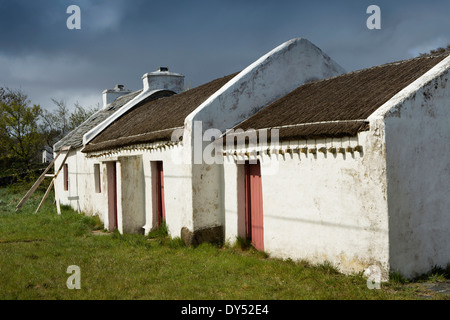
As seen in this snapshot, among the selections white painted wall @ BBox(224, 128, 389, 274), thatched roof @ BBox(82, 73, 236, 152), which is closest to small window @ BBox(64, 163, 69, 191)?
thatched roof @ BBox(82, 73, 236, 152)

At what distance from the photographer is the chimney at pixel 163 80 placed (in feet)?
62.5

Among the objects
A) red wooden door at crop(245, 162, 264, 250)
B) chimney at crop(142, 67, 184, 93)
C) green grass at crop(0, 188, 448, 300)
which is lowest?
green grass at crop(0, 188, 448, 300)

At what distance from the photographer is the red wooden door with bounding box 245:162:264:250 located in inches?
363

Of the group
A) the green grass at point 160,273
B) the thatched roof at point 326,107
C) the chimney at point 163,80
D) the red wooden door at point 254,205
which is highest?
the chimney at point 163,80

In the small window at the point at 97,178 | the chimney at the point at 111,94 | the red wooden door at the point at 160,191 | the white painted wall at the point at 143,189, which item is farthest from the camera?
the chimney at the point at 111,94

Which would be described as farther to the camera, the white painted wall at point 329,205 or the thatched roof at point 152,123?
the thatched roof at point 152,123

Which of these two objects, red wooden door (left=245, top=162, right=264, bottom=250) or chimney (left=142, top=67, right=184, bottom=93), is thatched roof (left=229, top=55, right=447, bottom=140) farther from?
chimney (left=142, top=67, right=184, bottom=93)

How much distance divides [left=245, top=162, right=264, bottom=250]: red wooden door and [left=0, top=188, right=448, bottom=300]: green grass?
32cm

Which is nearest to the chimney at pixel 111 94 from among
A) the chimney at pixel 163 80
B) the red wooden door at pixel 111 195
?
the chimney at pixel 163 80

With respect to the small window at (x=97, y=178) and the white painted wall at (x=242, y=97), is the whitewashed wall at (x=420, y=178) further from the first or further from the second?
the small window at (x=97, y=178)

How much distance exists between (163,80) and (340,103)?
1251cm

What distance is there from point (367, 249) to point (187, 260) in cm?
352

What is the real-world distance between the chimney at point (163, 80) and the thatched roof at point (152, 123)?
2.05 metres
